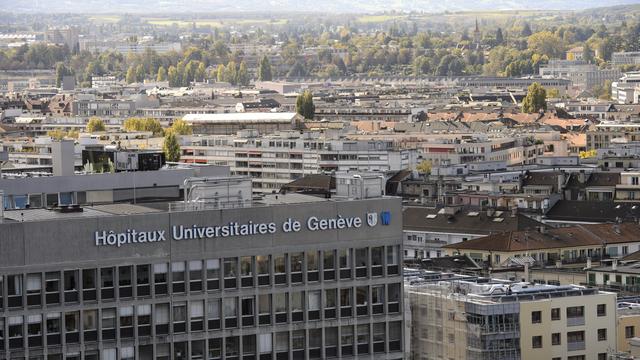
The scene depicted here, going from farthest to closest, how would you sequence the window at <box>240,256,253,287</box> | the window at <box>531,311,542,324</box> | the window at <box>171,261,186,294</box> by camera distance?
1. the window at <box>531,311,542,324</box>
2. the window at <box>240,256,253,287</box>
3. the window at <box>171,261,186,294</box>

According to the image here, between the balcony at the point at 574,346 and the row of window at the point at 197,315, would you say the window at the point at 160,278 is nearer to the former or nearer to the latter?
the row of window at the point at 197,315

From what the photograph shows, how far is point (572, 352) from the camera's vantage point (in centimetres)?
5416

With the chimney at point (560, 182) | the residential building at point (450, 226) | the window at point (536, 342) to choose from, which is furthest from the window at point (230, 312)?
the chimney at point (560, 182)

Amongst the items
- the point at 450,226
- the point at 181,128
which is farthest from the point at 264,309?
the point at 181,128

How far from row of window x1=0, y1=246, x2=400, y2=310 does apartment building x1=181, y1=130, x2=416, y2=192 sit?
77.0 m

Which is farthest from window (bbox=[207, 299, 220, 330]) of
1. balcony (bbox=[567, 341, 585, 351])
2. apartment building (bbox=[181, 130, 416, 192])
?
apartment building (bbox=[181, 130, 416, 192])

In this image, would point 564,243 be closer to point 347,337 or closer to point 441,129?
point 347,337

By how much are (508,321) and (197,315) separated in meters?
11.0

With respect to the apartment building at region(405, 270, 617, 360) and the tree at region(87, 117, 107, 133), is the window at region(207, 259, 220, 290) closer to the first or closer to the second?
the apartment building at region(405, 270, 617, 360)

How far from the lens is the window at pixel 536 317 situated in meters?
52.8

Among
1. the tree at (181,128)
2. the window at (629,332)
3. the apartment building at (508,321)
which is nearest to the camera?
the apartment building at (508,321)

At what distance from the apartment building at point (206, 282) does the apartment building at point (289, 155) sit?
76936 millimetres

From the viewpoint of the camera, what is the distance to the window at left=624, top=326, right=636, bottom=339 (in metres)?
56.8

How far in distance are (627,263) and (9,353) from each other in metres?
33.2
